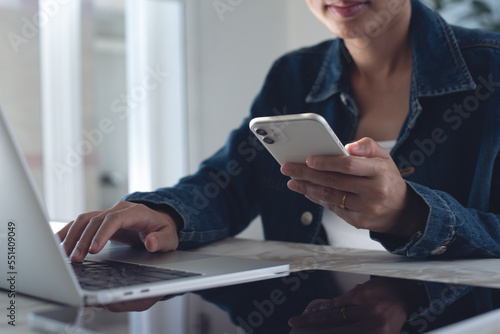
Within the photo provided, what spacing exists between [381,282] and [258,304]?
0.48 feet

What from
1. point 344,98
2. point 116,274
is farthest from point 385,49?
point 116,274

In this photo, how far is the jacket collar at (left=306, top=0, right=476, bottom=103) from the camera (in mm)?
942

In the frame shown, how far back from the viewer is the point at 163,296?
484 mm

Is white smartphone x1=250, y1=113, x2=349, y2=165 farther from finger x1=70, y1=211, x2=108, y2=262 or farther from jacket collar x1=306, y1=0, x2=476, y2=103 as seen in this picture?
jacket collar x1=306, y1=0, x2=476, y2=103

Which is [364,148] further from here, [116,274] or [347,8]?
[347,8]

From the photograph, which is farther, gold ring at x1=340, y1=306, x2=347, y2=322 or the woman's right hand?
the woman's right hand

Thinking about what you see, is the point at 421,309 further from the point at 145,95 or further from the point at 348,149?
the point at 145,95

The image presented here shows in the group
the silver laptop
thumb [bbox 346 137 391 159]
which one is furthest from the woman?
the silver laptop

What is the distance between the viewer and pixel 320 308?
0.43 meters

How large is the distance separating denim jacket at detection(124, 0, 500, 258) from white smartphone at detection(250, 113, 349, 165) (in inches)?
6.4

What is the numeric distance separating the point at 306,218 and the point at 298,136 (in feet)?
1.69

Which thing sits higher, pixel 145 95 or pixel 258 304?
pixel 145 95

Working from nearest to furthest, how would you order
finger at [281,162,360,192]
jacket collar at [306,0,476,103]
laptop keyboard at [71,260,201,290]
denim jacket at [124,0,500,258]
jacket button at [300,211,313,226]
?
laptop keyboard at [71,260,201,290] < finger at [281,162,360,192] < denim jacket at [124,0,500,258] < jacket collar at [306,0,476,103] < jacket button at [300,211,313,226]

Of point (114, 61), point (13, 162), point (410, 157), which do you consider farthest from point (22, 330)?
point (114, 61)
